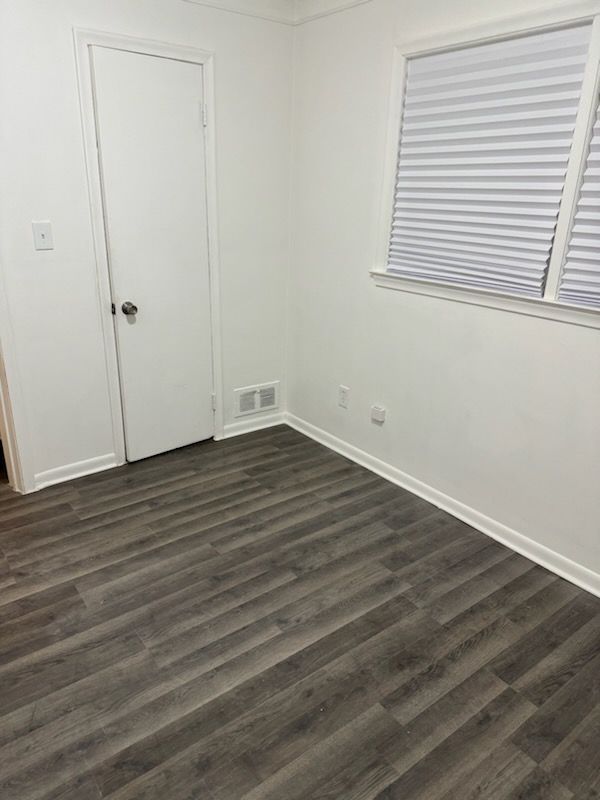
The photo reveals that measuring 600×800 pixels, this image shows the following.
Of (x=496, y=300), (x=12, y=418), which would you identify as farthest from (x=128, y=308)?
(x=496, y=300)

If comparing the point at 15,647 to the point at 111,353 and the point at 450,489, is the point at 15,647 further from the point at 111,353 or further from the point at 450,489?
the point at 450,489

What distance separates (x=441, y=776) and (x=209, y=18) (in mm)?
3433

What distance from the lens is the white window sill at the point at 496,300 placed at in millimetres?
2166

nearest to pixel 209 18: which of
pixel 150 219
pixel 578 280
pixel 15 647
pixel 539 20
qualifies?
pixel 150 219

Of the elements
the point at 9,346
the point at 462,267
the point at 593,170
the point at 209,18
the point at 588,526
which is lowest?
the point at 588,526

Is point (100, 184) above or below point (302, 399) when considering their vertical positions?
above

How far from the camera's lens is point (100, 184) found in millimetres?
2725

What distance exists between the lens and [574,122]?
2066 millimetres

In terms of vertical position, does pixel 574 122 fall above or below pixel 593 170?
above

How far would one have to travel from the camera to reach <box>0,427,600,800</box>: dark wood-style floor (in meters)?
1.56

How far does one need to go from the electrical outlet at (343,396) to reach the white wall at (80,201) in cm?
62

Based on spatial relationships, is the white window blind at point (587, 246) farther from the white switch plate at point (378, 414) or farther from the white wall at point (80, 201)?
the white wall at point (80, 201)

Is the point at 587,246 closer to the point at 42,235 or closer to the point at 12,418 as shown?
the point at 42,235

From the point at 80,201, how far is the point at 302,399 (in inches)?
71.5
